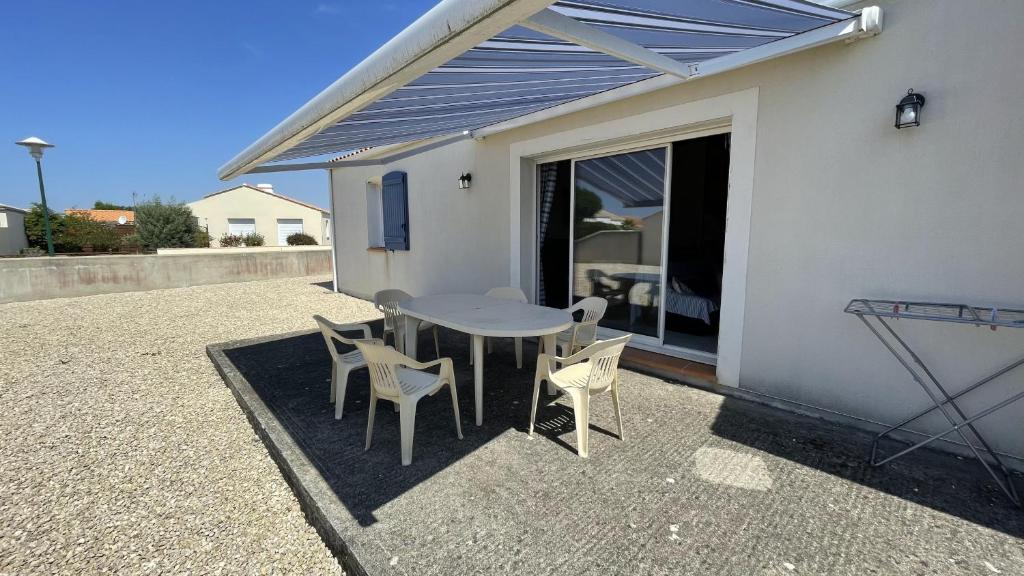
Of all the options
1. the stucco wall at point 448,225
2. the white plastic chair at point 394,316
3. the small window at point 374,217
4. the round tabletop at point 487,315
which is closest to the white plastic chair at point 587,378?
the round tabletop at point 487,315

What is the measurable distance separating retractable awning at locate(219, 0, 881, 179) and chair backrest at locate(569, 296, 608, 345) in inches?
113

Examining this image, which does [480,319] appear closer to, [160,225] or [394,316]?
[394,316]

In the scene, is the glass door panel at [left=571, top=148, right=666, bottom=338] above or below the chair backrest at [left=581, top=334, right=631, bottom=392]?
above

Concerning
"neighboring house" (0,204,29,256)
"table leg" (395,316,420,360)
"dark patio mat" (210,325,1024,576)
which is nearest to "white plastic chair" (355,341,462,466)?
"dark patio mat" (210,325,1024,576)

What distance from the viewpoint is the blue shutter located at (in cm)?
1087

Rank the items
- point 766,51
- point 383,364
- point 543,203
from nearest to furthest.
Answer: point 383,364 → point 766,51 → point 543,203

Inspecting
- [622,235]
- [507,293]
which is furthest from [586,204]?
[507,293]

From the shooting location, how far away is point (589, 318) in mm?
5949

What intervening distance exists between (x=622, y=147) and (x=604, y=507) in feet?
17.3

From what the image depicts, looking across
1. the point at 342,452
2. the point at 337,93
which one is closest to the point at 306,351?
the point at 342,452

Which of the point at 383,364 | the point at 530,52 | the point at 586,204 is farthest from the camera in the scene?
the point at 586,204

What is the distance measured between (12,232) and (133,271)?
3033 centimetres

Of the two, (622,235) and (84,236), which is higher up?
(84,236)

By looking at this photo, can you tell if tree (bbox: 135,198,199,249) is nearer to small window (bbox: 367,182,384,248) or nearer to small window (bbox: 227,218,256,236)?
small window (bbox: 227,218,256,236)
